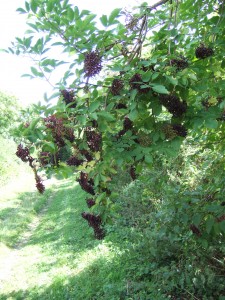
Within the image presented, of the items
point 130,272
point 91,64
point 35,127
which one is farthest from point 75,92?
point 130,272

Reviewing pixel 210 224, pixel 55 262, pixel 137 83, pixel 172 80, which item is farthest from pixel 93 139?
pixel 55 262

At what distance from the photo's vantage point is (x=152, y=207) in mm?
6375

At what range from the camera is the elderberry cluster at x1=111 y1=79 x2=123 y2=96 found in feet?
5.89

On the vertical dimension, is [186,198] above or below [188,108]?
below

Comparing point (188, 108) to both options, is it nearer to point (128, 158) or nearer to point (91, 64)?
point (128, 158)

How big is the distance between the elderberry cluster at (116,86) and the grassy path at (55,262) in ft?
12.2

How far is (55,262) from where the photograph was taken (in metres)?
6.51

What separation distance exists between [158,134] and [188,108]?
0.80 feet

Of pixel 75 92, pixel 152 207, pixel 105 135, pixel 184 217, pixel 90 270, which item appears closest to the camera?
pixel 75 92

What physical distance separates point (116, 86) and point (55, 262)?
5582 millimetres

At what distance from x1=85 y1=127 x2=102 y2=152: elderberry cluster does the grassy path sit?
3420mm

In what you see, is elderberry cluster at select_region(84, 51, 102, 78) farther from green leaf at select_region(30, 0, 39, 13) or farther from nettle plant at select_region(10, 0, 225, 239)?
green leaf at select_region(30, 0, 39, 13)

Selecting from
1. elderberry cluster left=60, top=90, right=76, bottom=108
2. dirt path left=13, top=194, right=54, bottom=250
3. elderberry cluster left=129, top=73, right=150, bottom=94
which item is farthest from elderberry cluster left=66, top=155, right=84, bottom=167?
dirt path left=13, top=194, right=54, bottom=250

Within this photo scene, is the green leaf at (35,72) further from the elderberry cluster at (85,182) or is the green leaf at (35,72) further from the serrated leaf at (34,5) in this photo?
the elderberry cluster at (85,182)
